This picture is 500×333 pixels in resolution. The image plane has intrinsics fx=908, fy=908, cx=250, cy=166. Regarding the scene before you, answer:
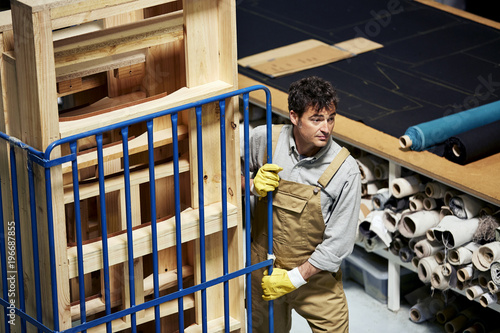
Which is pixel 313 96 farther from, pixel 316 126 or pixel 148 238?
pixel 148 238

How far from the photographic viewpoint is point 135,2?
3.06 m

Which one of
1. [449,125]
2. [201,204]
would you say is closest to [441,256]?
[449,125]

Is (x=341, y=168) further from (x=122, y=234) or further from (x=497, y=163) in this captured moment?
(x=497, y=163)

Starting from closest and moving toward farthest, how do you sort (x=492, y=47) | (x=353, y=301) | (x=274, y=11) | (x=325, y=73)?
(x=353, y=301)
(x=325, y=73)
(x=492, y=47)
(x=274, y=11)

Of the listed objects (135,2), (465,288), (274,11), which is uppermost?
(135,2)

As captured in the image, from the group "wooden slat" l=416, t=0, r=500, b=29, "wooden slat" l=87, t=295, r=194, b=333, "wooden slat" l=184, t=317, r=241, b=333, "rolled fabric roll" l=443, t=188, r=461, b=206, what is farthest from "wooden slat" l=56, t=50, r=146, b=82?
"wooden slat" l=416, t=0, r=500, b=29

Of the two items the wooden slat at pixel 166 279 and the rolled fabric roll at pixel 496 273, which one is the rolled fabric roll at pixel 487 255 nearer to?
the rolled fabric roll at pixel 496 273

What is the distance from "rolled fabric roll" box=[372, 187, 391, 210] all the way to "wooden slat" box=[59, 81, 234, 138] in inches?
82.7

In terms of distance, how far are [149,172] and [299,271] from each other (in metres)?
0.91

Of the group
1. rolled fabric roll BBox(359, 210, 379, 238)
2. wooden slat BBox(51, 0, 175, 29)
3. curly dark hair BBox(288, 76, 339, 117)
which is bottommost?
rolled fabric roll BBox(359, 210, 379, 238)

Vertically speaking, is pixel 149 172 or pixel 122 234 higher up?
pixel 149 172

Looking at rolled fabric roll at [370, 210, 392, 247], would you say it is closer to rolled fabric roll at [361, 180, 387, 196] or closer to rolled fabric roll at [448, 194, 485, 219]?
rolled fabric roll at [361, 180, 387, 196]

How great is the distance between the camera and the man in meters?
3.77

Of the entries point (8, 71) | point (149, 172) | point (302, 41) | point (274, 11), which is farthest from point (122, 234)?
point (274, 11)
